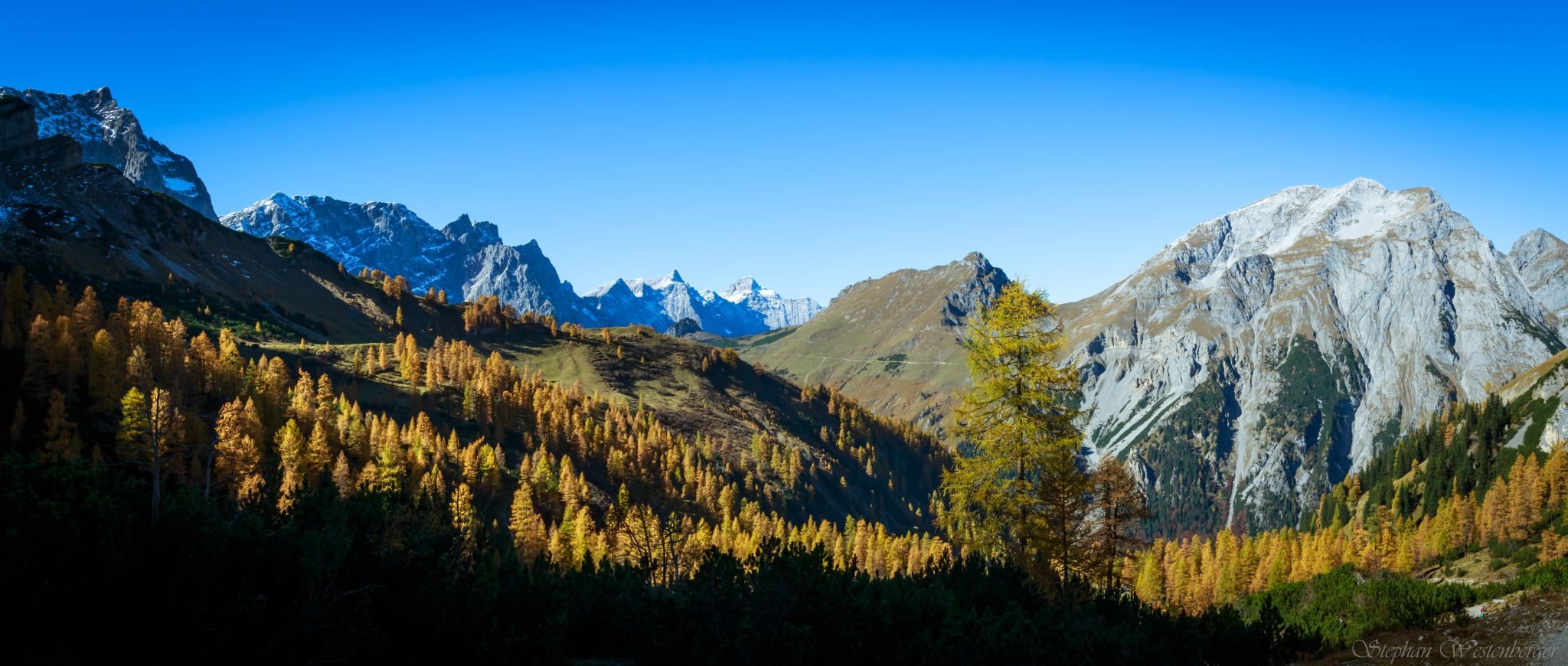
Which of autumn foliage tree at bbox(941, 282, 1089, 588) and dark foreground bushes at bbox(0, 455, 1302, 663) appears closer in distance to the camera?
dark foreground bushes at bbox(0, 455, 1302, 663)

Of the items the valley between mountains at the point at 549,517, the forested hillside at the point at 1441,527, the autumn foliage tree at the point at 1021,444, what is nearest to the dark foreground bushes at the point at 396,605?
the valley between mountains at the point at 549,517

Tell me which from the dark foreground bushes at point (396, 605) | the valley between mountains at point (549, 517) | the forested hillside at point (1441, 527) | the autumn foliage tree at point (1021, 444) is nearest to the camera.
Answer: the dark foreground bushes at point (396, 605)

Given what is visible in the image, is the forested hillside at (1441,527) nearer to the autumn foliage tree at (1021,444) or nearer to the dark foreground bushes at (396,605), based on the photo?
the autumn foliage tree at (1021,444)

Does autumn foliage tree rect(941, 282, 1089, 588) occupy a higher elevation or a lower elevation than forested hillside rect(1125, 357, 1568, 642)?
higher

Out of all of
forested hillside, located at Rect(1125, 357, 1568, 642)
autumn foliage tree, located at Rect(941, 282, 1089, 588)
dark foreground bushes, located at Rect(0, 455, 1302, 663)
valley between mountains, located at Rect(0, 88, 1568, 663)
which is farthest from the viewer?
forested hillside, located at Rect(1125, 357, 1568, 642)

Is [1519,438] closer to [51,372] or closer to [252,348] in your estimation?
[51,372]

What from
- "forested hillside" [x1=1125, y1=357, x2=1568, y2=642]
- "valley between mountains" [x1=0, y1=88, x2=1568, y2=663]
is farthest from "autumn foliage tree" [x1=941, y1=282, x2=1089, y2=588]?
"forested hillside" [x1=1125, y1=357, x2=1568, y2=642]

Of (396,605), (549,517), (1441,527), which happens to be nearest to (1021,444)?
(396,605)

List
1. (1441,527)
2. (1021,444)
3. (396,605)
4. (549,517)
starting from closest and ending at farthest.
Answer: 1. (396,605)
2. (1021,444)
3. (1441,527)
4. (549,517)

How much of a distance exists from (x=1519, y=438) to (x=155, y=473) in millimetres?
193523

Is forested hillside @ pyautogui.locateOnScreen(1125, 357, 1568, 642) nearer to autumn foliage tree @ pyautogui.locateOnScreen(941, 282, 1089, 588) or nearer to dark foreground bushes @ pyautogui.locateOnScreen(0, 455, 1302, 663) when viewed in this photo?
autumn foliage tree @ pyautogui.locateOnScreen(941, 282, 1089, 588)

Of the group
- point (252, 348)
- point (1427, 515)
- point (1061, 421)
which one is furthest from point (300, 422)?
point (1427, 515)

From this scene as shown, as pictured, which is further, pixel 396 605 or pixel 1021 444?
pixel 1021 444

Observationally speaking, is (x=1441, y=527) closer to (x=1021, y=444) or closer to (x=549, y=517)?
(x=1021, y=444)
